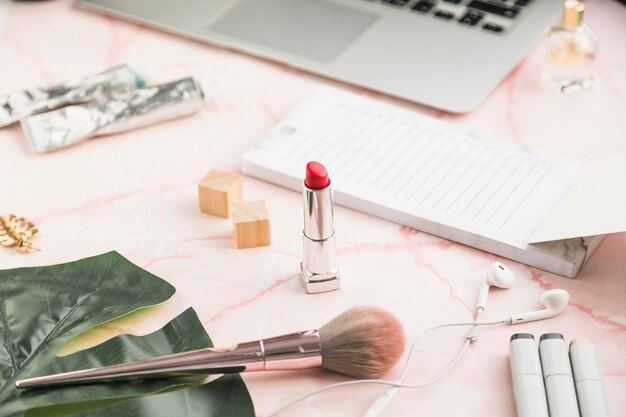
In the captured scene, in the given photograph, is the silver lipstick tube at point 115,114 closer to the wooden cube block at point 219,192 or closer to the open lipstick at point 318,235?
the wooden cube block at point 219,192

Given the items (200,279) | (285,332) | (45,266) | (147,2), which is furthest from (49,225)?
→ (147,2)

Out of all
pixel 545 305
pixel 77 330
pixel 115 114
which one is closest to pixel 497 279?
pixel 545 305

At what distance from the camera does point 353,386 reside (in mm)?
817

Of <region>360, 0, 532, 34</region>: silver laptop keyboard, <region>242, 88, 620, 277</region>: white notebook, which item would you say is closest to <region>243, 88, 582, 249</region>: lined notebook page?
<region>242, 88, 620, 277</region>: white notebook

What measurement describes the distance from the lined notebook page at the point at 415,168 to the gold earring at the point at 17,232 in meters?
0.24

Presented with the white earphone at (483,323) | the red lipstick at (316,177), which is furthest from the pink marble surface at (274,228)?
the red lipstick at (316,177)

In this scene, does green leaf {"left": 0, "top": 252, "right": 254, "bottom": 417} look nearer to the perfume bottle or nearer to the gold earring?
the gold earring

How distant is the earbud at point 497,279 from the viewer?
0.89 meters

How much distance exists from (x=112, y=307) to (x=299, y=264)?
0.18 m

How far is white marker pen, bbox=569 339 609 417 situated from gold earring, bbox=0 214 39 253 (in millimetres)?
528

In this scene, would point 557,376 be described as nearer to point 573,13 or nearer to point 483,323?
point 483,323

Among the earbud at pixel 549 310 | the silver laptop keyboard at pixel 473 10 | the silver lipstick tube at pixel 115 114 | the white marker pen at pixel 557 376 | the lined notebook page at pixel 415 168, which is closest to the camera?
the white marker pen at pixel 557 376

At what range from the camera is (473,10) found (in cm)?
128

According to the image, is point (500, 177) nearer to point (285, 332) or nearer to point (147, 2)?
point (285, 332)
